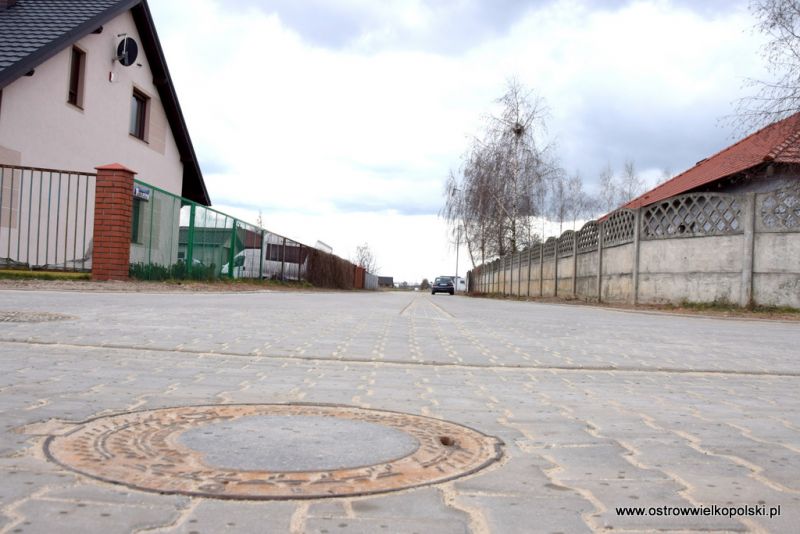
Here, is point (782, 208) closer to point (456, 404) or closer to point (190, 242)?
point (456, 404)

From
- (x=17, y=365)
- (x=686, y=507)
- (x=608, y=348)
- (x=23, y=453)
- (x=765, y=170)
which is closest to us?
(x=686, y=507)

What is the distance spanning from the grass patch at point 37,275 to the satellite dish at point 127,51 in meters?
9.16

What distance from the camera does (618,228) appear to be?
21.2m

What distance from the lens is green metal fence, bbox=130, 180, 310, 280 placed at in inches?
688

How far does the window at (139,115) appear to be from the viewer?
23781 millimetres

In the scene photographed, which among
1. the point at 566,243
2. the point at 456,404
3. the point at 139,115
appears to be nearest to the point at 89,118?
the point at 139,115

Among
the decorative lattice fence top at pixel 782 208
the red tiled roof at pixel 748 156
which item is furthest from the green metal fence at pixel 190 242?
the decorative lattice fence top at pixel 782 208

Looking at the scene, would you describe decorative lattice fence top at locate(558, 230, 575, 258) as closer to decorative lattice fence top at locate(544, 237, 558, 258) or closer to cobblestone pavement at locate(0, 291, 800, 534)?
decorative lattice fence top at locate(544, 237, 558, 258)

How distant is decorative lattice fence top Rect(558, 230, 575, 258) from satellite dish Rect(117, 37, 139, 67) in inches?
652

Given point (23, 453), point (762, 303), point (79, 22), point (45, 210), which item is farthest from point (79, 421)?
point (79, 22)

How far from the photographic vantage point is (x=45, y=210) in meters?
16.0

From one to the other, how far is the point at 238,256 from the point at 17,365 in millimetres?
21601

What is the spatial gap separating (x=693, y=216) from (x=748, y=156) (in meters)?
6.74

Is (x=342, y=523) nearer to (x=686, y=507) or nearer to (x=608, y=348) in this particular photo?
(x=686, y=507)
